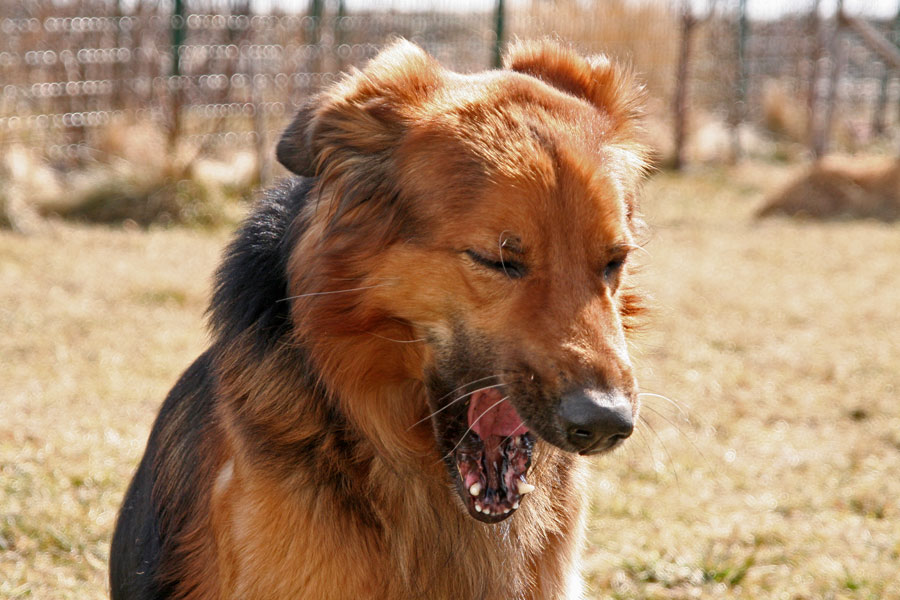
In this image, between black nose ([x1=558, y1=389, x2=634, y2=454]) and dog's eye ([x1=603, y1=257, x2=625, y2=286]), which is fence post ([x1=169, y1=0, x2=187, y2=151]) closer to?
dog's eye ([x1=603, y1=257, x2=625, y2=286])

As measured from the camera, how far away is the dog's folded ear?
2.58m

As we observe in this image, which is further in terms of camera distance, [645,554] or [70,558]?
[645,554]

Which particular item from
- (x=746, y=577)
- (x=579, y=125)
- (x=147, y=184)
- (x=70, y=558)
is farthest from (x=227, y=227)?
(x=579, y=125)

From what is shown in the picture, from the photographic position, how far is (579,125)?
2703 millimetres

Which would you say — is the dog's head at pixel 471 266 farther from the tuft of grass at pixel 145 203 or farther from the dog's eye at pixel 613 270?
the tuft of grass at pixel 145 203

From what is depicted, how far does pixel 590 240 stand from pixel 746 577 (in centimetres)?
226

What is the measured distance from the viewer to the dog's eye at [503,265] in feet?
7.97

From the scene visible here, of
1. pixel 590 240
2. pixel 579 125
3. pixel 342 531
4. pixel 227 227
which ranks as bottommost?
pixel 227 227

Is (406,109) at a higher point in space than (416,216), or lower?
higher

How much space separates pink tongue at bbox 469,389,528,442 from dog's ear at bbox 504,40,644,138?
3.10ft

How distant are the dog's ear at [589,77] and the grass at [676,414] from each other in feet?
2.09

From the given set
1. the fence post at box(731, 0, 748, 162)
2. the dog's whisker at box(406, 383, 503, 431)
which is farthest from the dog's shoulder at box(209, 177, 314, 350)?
the fence post at box(731, 0, 748, 162)

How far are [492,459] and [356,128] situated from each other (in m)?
0.98

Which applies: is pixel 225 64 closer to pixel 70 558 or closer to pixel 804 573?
pixel 70 558
